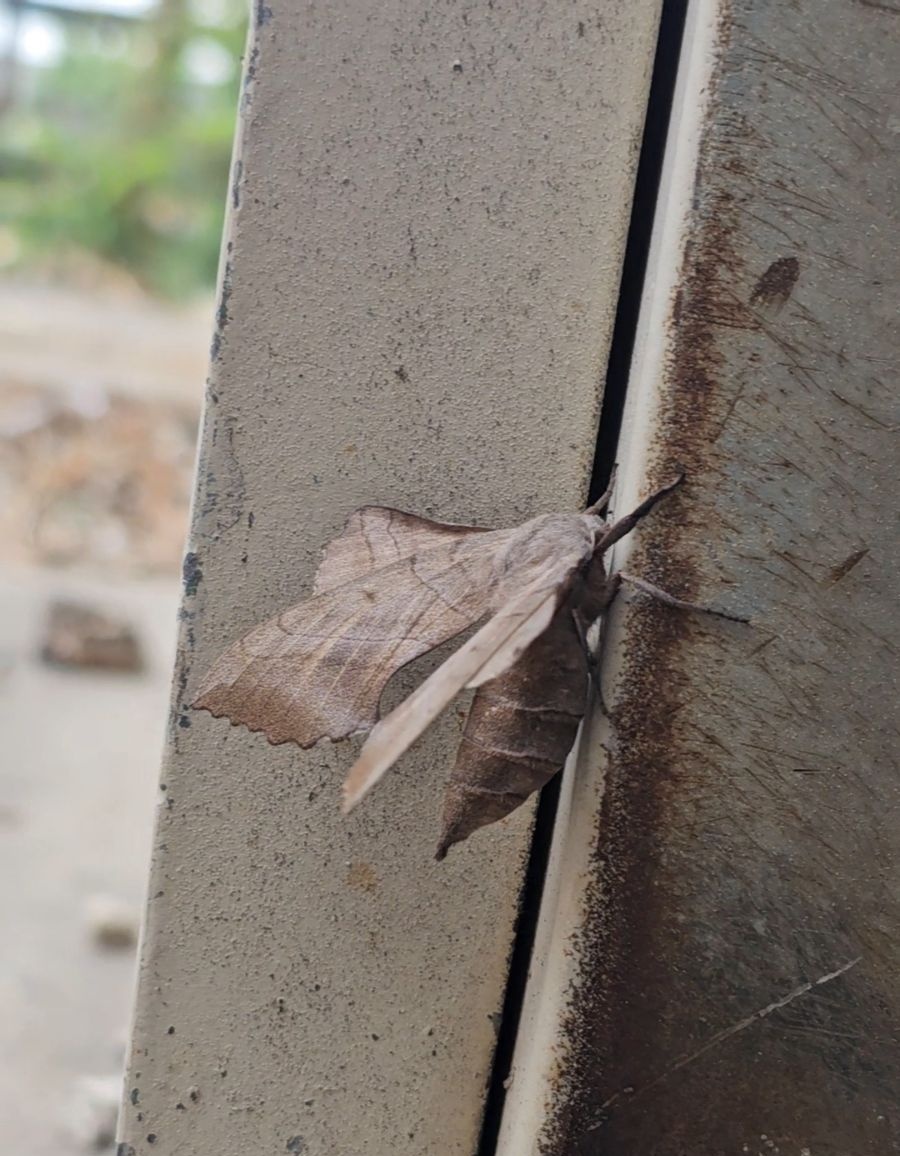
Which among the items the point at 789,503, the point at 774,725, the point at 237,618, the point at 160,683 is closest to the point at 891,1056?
the point at 774,725

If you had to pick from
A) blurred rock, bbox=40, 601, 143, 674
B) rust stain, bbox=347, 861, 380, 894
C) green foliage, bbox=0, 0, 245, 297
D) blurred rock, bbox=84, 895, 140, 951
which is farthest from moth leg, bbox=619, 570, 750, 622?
green foliage, bbox=0, 0, 245, 297

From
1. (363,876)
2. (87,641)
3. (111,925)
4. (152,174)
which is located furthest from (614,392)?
(152,174)

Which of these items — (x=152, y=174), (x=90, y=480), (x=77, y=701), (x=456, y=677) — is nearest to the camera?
(x=456, y=677)

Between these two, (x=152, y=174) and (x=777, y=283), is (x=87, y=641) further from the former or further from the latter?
(x=152, y=174)

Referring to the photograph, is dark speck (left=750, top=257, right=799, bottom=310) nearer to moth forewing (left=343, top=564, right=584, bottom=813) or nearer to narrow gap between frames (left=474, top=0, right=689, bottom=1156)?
narrow gap between frames (left=474, top=0, right=689, bottom=1156)

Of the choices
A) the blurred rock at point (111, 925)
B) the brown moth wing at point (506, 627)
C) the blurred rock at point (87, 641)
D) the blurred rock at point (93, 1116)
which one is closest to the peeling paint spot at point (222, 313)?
the brown moth wing at point (506, 627)

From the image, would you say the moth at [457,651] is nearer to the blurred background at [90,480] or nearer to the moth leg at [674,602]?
the moth leg at [674,602]
